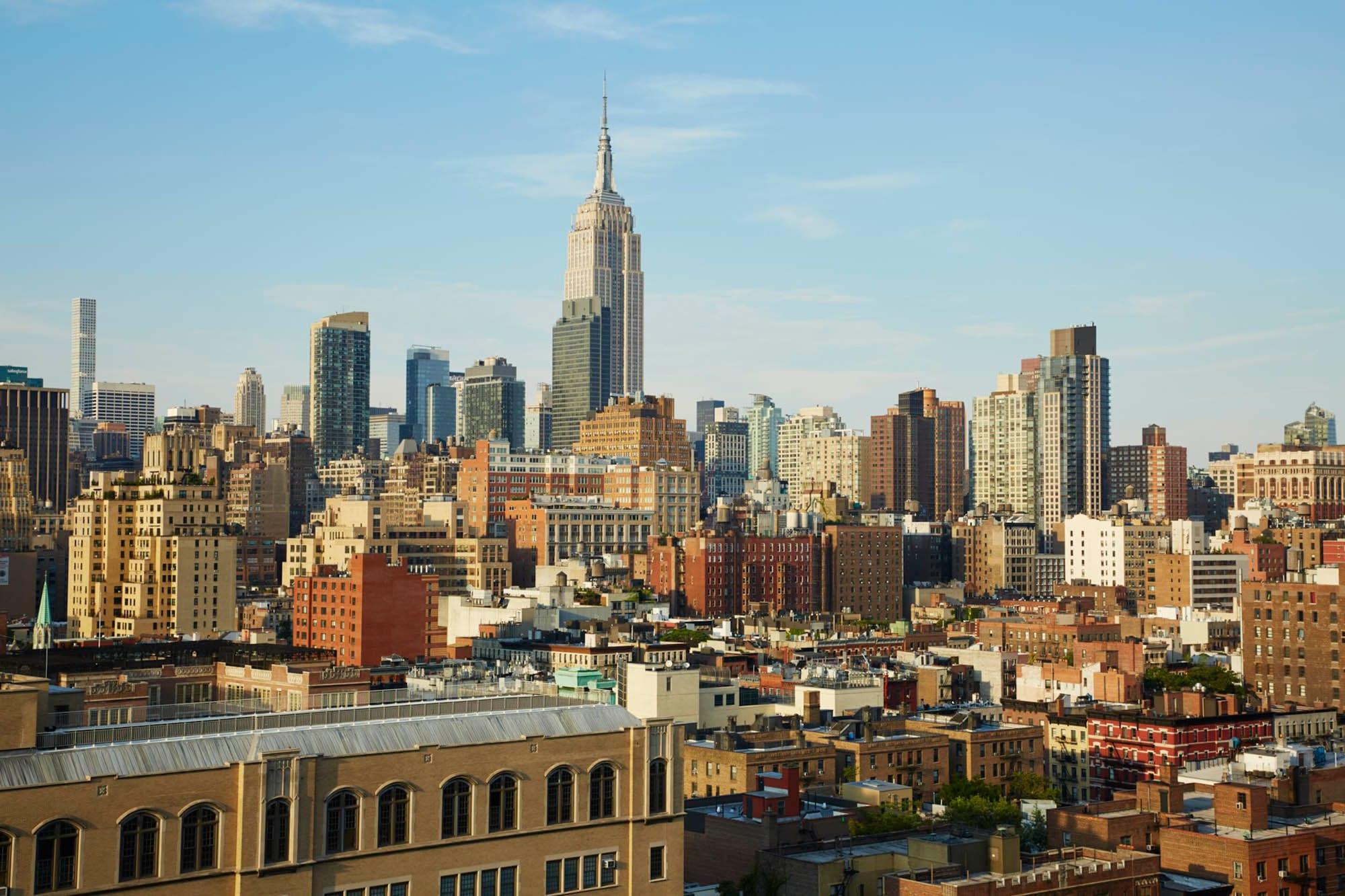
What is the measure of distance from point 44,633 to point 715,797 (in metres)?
71.0

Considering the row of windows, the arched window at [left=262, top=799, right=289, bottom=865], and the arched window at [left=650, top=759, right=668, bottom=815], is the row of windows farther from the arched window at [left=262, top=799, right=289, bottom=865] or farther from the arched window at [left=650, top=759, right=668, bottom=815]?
the arched window at [left=650, top=759, right=668, bottom=815]

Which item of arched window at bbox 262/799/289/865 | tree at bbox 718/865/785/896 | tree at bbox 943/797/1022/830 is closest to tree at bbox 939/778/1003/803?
tree at bbox 943/797/1022/830

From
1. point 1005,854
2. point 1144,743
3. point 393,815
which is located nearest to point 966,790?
point 1144,743

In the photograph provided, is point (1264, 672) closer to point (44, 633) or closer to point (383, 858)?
point (44, 633)

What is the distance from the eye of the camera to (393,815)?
51.8 m

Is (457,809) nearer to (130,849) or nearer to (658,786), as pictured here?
(658,786)

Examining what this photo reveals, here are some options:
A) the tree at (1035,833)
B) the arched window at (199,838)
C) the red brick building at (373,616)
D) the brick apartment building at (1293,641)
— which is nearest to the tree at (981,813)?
the tree at (1035,833)

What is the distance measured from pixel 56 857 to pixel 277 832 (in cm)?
591

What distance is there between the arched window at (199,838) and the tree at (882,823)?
131 ft

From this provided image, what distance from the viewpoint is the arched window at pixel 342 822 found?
5078cm

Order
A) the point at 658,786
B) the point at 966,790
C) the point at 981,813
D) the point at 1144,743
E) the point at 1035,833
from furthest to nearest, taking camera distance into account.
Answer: the point at 1144,743 < the point at 966,790 < the point at 981,813 < the point at 1035,833 < the point at 658,786

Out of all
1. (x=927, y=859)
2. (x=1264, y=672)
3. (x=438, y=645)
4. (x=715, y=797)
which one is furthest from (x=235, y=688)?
(x=1264, y=672)

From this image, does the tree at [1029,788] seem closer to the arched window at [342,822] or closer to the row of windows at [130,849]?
the arched window at [342,822]

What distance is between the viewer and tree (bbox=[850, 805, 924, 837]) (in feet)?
279
